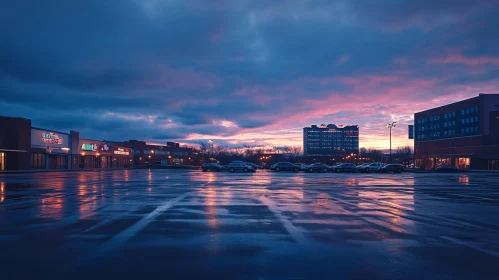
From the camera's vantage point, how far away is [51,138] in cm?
6400

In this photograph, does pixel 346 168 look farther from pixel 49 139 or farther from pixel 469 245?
pixel 469 245

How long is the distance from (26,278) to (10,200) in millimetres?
12792

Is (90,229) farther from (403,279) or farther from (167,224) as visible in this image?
(403,279)

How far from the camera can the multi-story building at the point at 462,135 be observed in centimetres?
8306

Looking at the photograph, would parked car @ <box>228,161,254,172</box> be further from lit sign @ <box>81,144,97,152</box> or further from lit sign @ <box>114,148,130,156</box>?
lit sign @ <box>114,148,130,156</box>

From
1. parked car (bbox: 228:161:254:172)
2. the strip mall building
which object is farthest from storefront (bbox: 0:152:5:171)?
parked car (bbox: 228:161:254:172)

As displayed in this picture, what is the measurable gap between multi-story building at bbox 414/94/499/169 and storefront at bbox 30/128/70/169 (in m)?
89.7

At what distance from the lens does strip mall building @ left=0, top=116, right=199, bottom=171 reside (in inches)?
2118

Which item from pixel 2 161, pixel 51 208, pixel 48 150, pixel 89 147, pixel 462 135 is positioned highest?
pixel 462 135

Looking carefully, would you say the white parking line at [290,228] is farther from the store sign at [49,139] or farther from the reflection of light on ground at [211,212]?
the store sign at [49,139]

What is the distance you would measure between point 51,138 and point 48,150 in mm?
2394

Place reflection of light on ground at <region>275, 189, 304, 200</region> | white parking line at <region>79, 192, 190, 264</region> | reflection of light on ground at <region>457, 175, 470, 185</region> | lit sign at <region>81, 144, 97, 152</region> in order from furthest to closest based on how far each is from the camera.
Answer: lit sign at <region>81, 144, 97, 152</region>
reflection of light on ground at <region>457, 175, 470, 185</region>
reflection of light on ground at <region>275, 189, 304, 200</region>
white parking line at <region>79, 192, 190, 264</region>

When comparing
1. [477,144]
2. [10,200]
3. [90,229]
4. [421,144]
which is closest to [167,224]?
[90,229]

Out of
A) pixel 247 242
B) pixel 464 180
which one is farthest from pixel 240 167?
pixel 247 242
